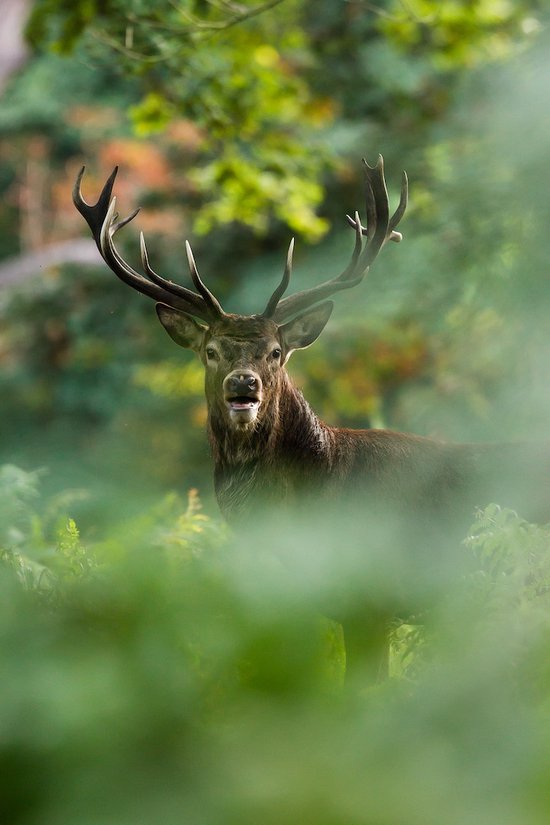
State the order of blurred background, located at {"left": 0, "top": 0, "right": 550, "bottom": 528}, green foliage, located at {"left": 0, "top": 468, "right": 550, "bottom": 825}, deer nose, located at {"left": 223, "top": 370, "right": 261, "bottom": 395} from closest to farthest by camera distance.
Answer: green foliage, located at {"left": 0, "top": 468, "right": 550, "bottom": 825}
deer nose, located at {"left": 223, "top": 370, "right": 261, "bottom": 395}
blurred background, located at {"left": 0, "top": 0, "right": 550, "bottom": 528}

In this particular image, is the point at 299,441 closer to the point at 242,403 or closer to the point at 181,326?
the point at 242,403

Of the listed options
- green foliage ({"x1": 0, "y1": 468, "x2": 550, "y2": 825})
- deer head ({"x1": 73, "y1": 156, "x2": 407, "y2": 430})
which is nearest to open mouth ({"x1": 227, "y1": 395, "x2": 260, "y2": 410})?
deer head ({"x1": 73, "y1": 156, "x2": 407, "y2": 430})

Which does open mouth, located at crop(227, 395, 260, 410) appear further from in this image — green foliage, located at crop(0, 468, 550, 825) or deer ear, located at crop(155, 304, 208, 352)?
green foliage, located at crop(0, 468, 550, 825)

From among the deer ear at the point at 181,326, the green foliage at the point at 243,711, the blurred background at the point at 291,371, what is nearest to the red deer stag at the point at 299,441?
the deer ear at the point at 181,326

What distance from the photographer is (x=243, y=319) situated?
3.52m

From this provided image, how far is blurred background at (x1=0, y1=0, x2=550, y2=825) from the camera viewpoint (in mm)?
593

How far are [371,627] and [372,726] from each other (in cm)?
18

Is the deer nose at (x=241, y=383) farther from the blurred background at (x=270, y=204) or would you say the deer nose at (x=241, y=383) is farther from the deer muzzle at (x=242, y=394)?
the blurred background at (x=270, y=204)

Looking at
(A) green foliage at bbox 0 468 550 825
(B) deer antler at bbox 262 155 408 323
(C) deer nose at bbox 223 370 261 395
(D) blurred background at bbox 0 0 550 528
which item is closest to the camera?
(A) green foliage at bbox 0 468 550 825

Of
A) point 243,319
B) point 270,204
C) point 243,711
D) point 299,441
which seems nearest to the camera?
point 243,711

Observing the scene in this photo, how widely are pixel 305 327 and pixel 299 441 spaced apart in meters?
0.38

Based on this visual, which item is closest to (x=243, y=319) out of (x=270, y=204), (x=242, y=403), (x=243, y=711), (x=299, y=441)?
(x=242, y=403)

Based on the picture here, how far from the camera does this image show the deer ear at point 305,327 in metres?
3.63

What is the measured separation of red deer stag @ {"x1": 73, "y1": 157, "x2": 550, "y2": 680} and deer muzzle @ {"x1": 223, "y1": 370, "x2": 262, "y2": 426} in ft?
0.24
